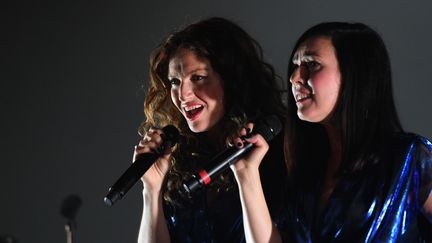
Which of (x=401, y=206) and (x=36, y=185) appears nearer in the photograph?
(x=401, y=206)

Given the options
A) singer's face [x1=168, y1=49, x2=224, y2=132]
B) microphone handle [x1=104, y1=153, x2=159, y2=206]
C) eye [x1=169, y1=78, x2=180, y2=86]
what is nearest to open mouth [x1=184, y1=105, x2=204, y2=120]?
singer's face [x1=168, y1=49, x2=224, y2=132]

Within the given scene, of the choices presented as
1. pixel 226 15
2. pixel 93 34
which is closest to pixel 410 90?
pixel 226 15

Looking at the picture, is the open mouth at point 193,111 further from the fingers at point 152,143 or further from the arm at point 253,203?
the arm at point 253,203

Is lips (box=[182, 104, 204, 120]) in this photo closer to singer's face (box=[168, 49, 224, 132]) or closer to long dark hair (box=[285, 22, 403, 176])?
singer's face (box=[168, 49, 224, 132])

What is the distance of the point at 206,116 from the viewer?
1.94m

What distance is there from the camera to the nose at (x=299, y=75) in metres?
1.64

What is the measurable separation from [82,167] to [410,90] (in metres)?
1.38

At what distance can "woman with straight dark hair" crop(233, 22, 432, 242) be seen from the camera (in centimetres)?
158

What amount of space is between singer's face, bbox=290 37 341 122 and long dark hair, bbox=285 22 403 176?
0.02 meters

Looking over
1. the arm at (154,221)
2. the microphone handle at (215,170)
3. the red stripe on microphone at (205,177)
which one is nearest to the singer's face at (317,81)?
the microphone handle at (215,170)

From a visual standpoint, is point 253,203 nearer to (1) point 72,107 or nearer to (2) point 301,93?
(2) point 301,93

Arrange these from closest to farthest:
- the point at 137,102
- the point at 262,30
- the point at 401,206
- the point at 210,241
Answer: the point at 401,206
the point at 210,241
the point at 262,30
the point at 137,102

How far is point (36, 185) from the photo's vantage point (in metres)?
2.87

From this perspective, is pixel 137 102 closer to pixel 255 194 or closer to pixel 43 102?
pixel 43 102
